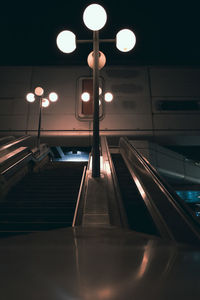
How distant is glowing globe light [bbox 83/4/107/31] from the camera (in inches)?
118

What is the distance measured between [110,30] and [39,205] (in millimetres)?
9282

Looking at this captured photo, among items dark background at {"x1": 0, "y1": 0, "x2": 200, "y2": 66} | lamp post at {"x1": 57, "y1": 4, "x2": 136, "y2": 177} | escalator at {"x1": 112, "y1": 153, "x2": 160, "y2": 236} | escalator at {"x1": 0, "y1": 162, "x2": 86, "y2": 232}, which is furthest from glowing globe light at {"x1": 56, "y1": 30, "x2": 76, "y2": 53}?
dark background at {"x1": 0, "y1": 0, "x2": 200, "y2": 66}

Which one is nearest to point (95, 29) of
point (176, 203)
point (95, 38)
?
point (95, 38)

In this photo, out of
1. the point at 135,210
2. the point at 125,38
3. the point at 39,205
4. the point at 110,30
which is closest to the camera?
the point at 135,210

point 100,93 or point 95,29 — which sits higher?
point 100,93

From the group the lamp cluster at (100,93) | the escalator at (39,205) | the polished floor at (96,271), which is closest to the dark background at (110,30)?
the lamp cluster at (100,93)

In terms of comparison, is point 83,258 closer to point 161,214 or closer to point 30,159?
point 161,214

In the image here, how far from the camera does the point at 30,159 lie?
5.73m

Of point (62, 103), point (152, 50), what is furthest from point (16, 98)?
point (152, 50)

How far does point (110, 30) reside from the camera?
28.8 feet

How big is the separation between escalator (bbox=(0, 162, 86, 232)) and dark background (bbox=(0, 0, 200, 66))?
25.4 ft

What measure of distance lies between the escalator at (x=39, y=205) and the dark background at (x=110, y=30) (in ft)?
25.4

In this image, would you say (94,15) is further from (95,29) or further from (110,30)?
(110,30)

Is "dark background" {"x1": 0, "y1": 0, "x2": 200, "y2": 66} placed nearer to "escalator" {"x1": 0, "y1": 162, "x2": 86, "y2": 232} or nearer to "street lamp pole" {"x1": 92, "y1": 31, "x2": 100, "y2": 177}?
"street lamp pole" {"x1": 92, "y1": 31, "x2": 100, "y2": 177}
